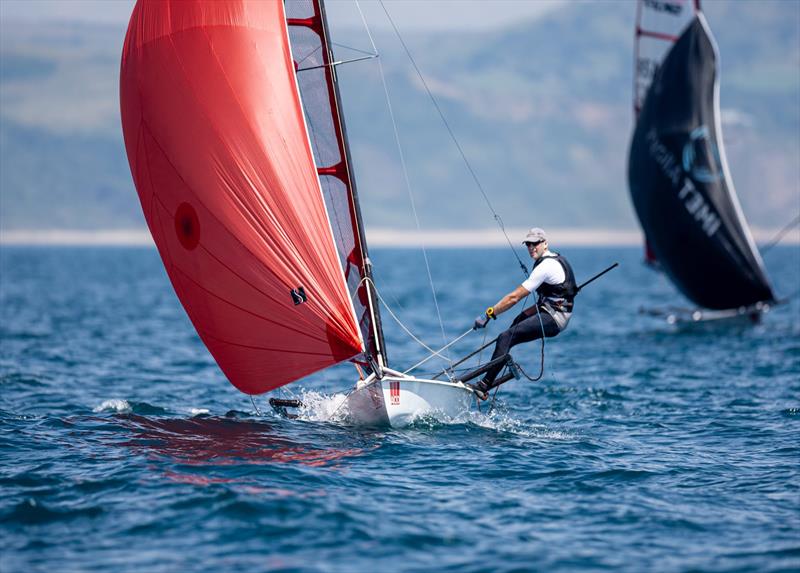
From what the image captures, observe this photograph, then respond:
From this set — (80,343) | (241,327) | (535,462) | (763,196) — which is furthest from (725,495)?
(763,196)

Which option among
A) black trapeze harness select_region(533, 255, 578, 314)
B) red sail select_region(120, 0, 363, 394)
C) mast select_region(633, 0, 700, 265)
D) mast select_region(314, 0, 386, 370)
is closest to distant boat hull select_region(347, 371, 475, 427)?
mast select_region(314, 0, 386, 370)

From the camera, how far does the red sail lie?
1220 cm

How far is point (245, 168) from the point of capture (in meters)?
12.2

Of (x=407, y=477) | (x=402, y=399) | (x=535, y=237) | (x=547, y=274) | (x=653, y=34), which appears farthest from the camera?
(x=653, y=34)

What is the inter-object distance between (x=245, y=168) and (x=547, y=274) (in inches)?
149

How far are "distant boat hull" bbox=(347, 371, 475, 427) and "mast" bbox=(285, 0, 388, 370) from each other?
39 centimetres

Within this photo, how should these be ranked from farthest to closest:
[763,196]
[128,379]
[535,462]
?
1. [763,196]
2. [128,379]
3. [535,462]

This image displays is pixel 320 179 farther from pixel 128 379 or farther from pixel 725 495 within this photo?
pixel 128 379

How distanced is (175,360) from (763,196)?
7602 inches

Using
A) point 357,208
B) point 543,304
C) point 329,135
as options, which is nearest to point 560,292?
point 543,304

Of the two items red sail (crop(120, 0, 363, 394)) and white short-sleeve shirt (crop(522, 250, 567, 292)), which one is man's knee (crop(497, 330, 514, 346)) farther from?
red sail (crop(120, 0, 363, 394))

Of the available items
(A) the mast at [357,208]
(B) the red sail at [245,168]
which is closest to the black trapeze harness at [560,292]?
(A) the mast at [357,208]

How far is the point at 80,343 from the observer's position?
24.1 meters

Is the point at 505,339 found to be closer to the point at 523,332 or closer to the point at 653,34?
the point at 523,332
